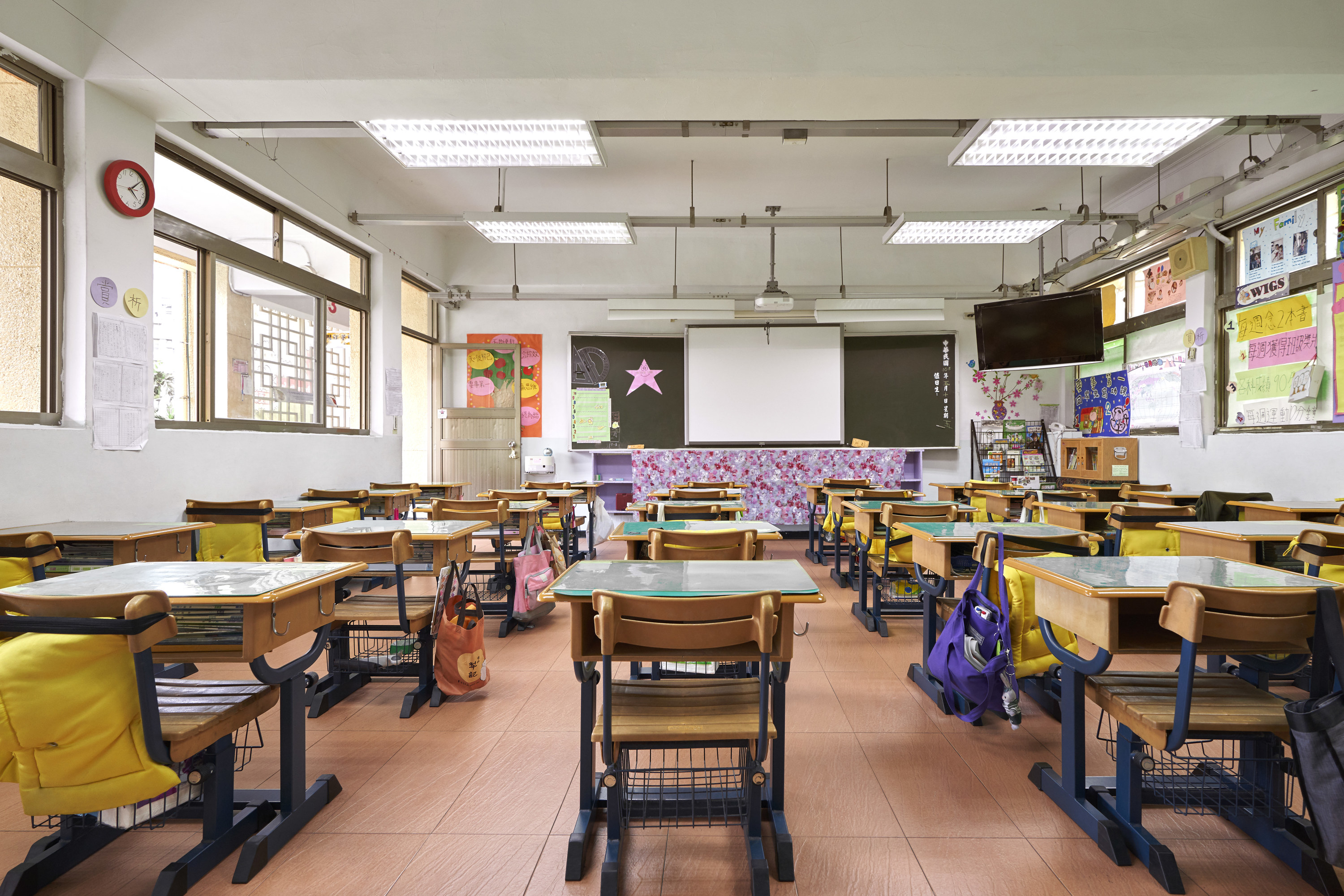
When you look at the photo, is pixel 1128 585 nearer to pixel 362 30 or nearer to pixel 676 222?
pixel 362 30

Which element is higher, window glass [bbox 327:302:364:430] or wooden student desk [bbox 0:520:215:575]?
window glass [bbox 327:302:364:430]

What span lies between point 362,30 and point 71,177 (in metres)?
1.65

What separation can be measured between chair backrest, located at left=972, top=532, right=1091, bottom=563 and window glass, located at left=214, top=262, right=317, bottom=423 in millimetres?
4680

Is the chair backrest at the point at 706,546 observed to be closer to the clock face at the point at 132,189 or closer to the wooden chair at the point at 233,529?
the wooden chair at the point at 233,529

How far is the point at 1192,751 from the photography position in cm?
236

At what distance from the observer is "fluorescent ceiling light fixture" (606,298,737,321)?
277 inches

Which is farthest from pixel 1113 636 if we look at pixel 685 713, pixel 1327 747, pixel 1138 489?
pixel 1138 489

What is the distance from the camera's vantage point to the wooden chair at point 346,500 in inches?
171

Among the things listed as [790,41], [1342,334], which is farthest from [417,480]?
[1342,334]

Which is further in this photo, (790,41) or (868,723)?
(790,41)

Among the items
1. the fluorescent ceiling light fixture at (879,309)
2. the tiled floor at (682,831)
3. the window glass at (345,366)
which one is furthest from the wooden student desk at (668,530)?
the fluorescent ceiling light fixture at (879,309)

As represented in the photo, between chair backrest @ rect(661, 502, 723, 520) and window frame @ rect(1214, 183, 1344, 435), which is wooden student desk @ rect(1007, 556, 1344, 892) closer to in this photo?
chair backrest @ rect(661, 502, 723, 520)

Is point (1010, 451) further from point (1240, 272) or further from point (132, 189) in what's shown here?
point (132, 189)

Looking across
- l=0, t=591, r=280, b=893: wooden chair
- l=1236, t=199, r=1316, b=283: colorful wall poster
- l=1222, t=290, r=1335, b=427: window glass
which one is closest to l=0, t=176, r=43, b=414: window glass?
l=0, t=591, r=280, b=893: wooden chair
